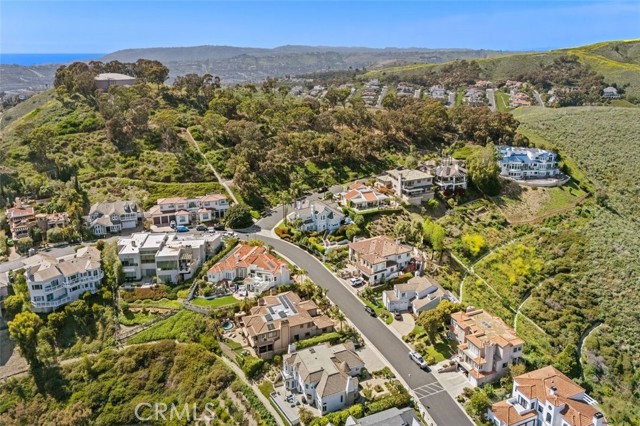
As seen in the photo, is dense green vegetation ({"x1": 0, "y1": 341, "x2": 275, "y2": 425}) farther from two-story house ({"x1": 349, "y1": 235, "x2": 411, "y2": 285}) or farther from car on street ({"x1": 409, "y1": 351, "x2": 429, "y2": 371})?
two-story house ({"x1": 349, "y1": 235, "x2": 411, "y2": 285})

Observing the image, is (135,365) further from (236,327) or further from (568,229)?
(568,229)

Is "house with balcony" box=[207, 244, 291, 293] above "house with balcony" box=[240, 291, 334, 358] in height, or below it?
above

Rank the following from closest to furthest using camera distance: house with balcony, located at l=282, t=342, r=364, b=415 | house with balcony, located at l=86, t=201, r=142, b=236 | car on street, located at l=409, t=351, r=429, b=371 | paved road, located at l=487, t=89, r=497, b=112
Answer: house with balcony, located at l=282, t=342, r=364, b=415 < car on street, located at l=409, t=351, r=429, b=371 < house with balcony, located at l=86, t=201, r=142, b=236 < paved road, located at l=487, t=89, r=497, b=112

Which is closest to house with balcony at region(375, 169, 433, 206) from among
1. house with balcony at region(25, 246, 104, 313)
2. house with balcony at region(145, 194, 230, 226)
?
house with balcony at region(145, 194, 230, 226)

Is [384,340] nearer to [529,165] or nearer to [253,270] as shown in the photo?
[253,270]

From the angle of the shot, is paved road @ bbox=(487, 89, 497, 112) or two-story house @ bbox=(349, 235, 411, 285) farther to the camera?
paved road @ bbox=(487, 89, 497, 112)

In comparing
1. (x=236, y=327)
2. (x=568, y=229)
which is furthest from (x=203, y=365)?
(x=568, y=229)
